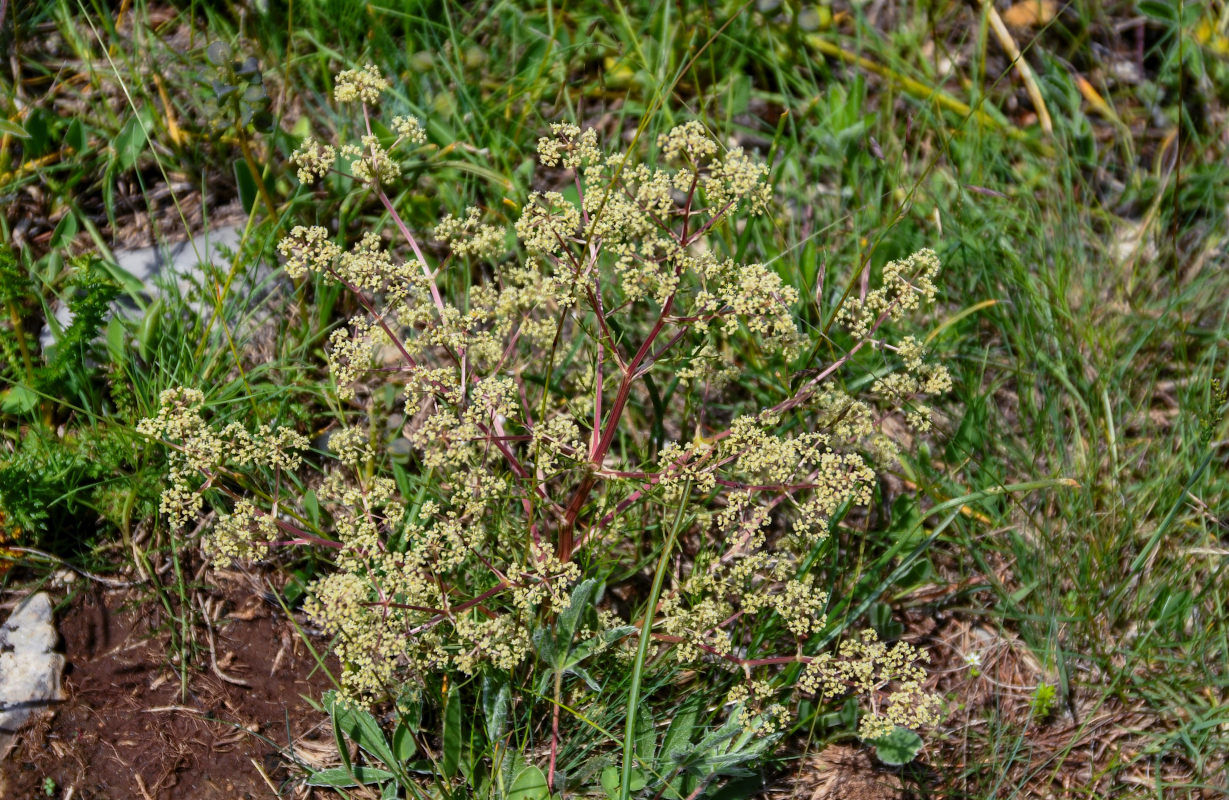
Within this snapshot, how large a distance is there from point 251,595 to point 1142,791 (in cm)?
288

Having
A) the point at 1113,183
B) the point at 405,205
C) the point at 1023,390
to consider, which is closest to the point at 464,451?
the point at 405,205

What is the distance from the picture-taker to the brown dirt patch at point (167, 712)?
291 cm

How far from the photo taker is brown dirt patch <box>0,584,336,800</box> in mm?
2910

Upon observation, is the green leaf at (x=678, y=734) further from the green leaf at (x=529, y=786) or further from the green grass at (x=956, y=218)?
the green grass at (x=956, y=218)

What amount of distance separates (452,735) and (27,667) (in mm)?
1338

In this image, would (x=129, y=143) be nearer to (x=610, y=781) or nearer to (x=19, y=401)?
(x=19, y=401)

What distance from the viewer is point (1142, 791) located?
10.2 feet

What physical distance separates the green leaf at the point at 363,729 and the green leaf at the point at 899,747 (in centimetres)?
144

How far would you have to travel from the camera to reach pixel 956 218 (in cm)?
380

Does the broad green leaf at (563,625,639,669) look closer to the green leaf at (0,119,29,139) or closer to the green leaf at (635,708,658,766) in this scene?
the green leaf at (635,708,658,766)

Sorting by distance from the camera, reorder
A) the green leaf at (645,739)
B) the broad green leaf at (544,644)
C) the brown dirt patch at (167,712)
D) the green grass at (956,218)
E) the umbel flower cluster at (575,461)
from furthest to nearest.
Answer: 1. the green grass at (956,218)
2. the brown dirt patch at (167,712)
3. the green leaf at (645,739)
4. the broad green leaf at (544,644)
5. the umbel flower cluster at (575,461)

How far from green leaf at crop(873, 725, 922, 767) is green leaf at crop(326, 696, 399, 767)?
1443 mm

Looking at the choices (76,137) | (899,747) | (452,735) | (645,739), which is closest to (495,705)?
Answer: (452,735)

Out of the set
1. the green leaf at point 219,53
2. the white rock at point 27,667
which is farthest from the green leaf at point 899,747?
the green leaf at point 219,53
